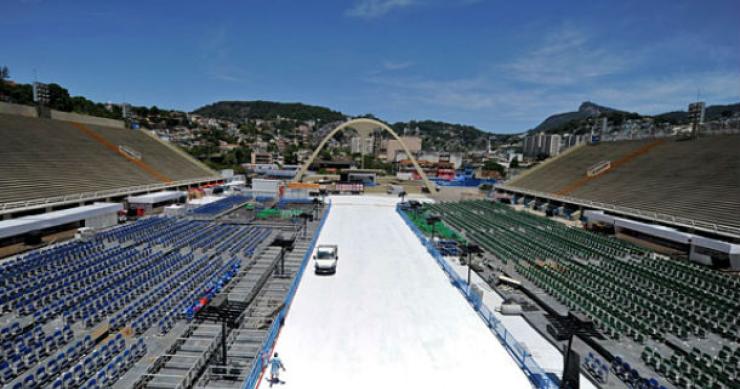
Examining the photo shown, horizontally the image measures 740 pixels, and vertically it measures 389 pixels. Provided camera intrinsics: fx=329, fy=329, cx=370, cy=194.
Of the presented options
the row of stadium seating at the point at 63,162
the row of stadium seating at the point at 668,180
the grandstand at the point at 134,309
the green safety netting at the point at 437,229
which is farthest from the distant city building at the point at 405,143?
the grandstand at the point at 134,309

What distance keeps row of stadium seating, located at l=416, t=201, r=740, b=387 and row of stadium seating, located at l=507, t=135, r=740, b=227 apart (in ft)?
24.5

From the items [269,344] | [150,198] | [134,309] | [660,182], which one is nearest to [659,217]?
[660,182]

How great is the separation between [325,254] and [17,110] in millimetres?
43530

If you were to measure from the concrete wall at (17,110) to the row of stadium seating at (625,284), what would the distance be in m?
50.5

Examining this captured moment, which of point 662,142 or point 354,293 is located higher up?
point 662,142

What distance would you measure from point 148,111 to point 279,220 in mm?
162721

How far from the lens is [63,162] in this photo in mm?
31797

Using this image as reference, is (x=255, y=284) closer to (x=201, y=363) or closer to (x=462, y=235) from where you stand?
(x=201, y=363)

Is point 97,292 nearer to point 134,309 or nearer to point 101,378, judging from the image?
point 134,309

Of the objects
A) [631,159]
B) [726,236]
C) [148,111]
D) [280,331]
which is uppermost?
[148,111]

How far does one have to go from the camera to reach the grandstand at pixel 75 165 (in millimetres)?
25641

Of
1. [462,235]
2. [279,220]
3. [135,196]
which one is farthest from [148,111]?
[462,235]

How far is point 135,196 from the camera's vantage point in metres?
33.9

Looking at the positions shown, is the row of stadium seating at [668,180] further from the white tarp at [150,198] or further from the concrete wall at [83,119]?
the concrete wall at [83,119]
